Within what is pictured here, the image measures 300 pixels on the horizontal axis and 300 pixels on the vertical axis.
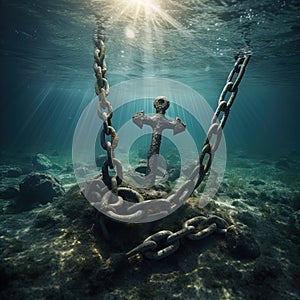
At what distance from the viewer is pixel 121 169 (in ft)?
18.5

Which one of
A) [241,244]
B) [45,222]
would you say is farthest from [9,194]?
[241,244]

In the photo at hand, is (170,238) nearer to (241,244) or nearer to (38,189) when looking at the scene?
(241,244)

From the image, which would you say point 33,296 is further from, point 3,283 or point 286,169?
point 286,169

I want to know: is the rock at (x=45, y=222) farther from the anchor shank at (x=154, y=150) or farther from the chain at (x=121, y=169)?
the anchor shank at (x=154, y=150)

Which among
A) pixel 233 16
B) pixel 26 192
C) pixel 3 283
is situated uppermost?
pixel 233 16

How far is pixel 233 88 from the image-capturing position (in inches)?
221

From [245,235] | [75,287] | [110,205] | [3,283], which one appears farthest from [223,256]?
[3,283]

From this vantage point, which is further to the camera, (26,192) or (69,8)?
(26,192)

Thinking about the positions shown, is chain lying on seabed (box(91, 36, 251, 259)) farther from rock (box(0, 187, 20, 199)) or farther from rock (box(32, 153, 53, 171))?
rock (box(32, 153, 53, 171))

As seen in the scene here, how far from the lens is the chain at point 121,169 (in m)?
5.27

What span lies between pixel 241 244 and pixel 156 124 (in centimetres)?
420

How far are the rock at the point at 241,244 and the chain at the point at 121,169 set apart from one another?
1777mm

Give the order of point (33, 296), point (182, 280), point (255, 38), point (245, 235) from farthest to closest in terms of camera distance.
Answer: point (255, 38) → point (245, 235) → point (182, 280) → point (33, 296)

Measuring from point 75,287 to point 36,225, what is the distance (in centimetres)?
338
